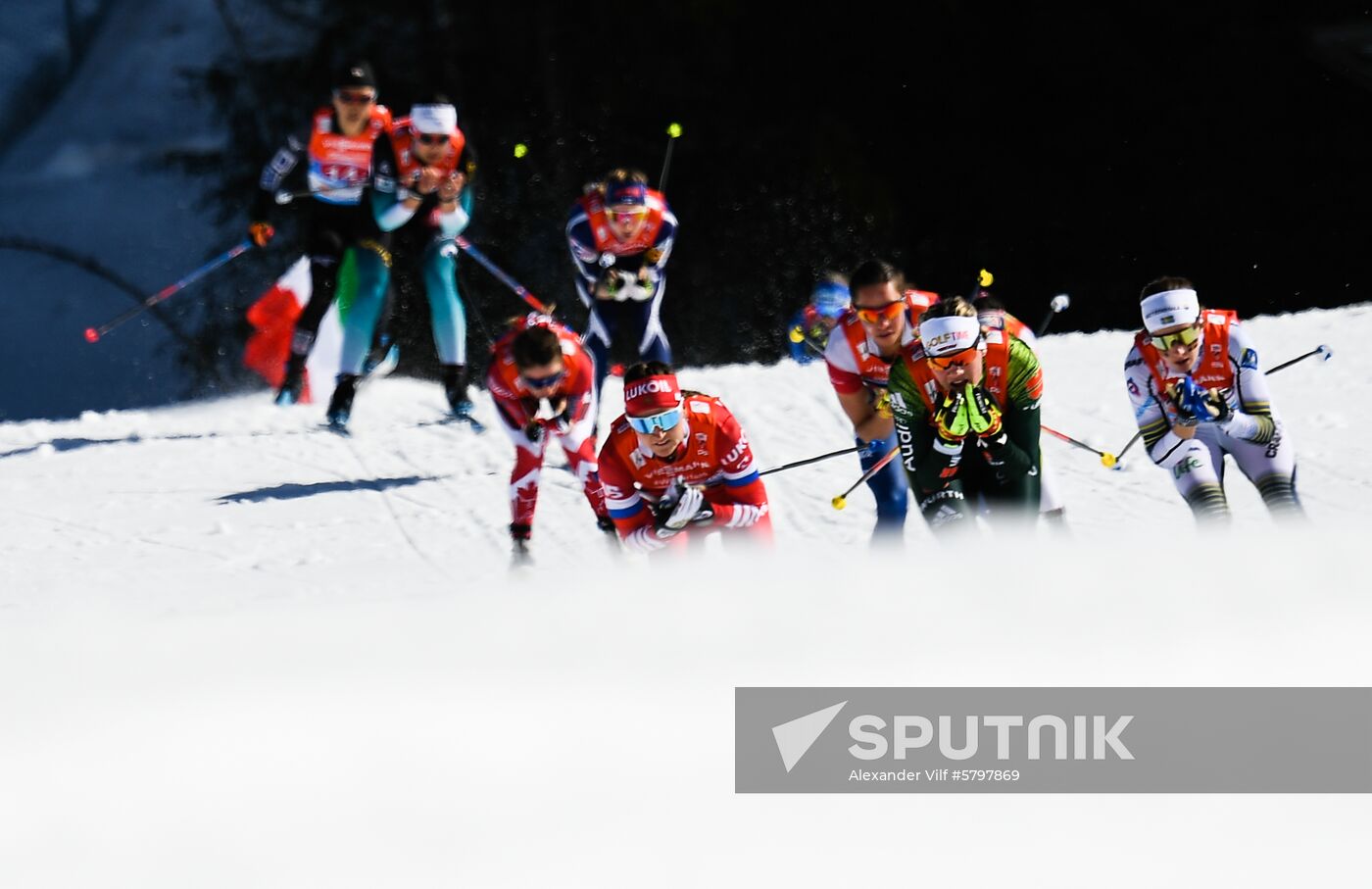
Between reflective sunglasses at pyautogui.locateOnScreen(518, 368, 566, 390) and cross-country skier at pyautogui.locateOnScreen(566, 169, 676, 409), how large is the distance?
1.65 metres

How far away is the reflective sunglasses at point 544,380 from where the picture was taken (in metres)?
5.26

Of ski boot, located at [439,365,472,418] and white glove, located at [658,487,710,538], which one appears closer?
white glove, located at [658,487,710,538]

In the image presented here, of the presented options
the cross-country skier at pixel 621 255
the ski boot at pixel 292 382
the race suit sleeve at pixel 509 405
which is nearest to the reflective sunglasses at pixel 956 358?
the race suit sleeve at pixel 509 405

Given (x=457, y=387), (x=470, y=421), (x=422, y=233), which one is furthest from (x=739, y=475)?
(x=422, y=233)

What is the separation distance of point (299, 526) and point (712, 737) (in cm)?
444

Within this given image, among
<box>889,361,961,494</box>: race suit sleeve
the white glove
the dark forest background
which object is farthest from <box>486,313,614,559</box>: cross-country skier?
the dark forest background

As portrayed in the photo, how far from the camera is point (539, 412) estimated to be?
17.8ft

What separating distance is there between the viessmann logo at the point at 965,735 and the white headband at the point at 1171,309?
259 centimetres

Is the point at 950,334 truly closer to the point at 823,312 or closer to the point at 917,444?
the point at 917,444

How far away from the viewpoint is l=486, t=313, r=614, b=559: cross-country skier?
538cm

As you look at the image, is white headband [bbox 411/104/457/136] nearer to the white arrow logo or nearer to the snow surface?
the snow surface

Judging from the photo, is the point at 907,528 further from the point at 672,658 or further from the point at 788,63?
the point at 788,63

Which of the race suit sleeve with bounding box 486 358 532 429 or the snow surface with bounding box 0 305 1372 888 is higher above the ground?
the race suit sleeve with bounding box 486 358 532 429

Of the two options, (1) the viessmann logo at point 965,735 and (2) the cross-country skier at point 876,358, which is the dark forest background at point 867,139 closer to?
(2) the cross-country skier at point 876,358
